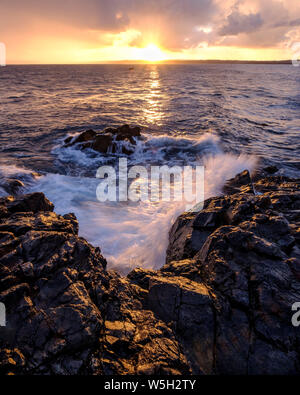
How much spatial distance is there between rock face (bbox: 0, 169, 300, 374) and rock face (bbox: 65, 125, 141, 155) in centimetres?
1060

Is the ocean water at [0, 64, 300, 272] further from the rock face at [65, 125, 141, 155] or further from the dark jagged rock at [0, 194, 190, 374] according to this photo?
the dark jagged rock at [0, 194, 190, 374]

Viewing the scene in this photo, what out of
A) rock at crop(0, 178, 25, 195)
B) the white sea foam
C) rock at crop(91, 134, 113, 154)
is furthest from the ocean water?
rock at crop(91, 134, 113, 154)

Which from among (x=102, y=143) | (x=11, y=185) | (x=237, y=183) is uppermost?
(x=102, y=143)

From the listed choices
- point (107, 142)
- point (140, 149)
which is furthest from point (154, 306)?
point (107, 142)

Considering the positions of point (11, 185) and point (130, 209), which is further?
point (11, 185)

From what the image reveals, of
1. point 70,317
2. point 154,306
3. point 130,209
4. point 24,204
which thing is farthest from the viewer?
point 130,209

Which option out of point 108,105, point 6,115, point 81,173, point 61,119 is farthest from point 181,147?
point 6,115

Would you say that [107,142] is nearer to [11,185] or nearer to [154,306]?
[11,185]

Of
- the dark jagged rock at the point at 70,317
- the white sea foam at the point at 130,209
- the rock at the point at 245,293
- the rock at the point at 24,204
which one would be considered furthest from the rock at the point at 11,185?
the rock at the point at 245,293

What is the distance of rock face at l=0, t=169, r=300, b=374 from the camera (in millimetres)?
2539

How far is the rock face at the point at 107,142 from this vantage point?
14100mm

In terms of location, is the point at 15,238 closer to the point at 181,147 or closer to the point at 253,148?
the point at 181,147

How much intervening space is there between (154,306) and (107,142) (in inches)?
493

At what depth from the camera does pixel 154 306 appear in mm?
3291
